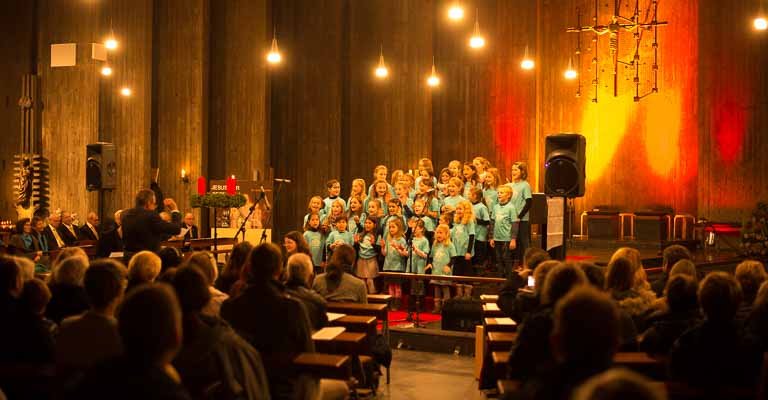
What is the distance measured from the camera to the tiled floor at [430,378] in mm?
6844

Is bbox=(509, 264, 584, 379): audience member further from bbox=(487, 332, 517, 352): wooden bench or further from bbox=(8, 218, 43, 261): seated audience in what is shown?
bbox=(8, 218, 43, 261): seated audience

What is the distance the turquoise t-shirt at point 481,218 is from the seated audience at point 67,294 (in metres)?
Result: 6.83

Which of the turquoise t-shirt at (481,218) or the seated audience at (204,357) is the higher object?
the turquoise t-shirt at (481,218)

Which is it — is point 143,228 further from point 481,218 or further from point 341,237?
point 481,218

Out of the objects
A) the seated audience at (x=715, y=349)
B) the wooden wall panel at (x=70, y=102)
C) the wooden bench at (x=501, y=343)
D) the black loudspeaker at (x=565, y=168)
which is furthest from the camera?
the wooden wall panel at (x=70, y=102)

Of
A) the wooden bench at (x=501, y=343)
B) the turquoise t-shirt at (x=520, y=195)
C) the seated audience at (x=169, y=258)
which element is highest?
the turquoise t-shirt at (x=520, y=195)

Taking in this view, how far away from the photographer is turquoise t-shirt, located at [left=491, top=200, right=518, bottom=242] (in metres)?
11.0

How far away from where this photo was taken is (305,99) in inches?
674

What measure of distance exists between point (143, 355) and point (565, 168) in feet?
23.4

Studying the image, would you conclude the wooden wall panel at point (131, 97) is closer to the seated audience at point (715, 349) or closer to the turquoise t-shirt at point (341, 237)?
the turquoise t-shirt at point (341, 237)

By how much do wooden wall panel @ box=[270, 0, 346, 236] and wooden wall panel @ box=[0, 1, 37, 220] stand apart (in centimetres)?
464

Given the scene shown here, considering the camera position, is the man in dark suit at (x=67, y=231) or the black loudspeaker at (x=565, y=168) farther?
the man in dark suit at (x=67, y=231)

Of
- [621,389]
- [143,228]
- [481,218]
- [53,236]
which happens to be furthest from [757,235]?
[621,389]

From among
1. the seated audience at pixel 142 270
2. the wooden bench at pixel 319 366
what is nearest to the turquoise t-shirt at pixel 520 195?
the seated audience at pixel 142 270
